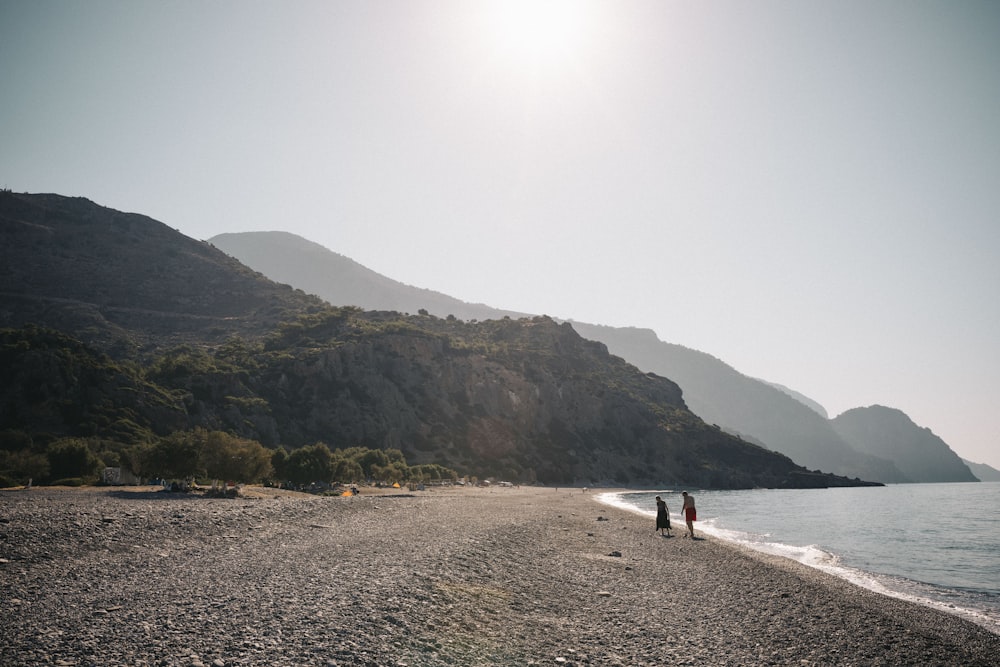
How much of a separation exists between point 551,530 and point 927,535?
1309 inches

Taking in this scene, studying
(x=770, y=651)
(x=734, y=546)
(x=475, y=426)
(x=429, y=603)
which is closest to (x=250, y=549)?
(x=429, y=603)

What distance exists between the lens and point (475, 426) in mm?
142625

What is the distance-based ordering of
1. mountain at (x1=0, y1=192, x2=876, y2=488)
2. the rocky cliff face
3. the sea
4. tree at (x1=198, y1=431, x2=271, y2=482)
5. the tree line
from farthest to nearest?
the rocky cliff face < mountain at (x1=0, y1=192, x2=876, y2=488) < tree at (x1=198, y1=431, x2=271, y2=482) < the tree line < the sea

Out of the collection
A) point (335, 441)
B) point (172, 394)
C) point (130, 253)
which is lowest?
point (335, 441)

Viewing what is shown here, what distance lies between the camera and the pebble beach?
963 cm

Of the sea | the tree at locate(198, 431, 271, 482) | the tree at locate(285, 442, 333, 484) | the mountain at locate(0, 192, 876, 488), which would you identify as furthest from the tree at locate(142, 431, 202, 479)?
the sea

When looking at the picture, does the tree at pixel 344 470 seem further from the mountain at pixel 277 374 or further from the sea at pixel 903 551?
the sea at pixel 903 551

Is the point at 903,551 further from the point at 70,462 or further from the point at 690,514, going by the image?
the point at 70,462

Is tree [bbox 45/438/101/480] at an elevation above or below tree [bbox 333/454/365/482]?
above

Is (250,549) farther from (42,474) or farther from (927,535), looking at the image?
(927,535)

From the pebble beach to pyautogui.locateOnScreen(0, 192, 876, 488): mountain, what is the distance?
62.6m

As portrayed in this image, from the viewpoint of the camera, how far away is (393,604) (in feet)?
41.2

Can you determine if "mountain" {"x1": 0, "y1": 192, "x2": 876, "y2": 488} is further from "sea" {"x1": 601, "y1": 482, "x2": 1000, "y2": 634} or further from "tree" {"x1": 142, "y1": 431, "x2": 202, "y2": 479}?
"sea" {"x1": 601, "y1": 482, "x2": 1000, "y2": 634}

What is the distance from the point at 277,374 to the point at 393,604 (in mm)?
121148
